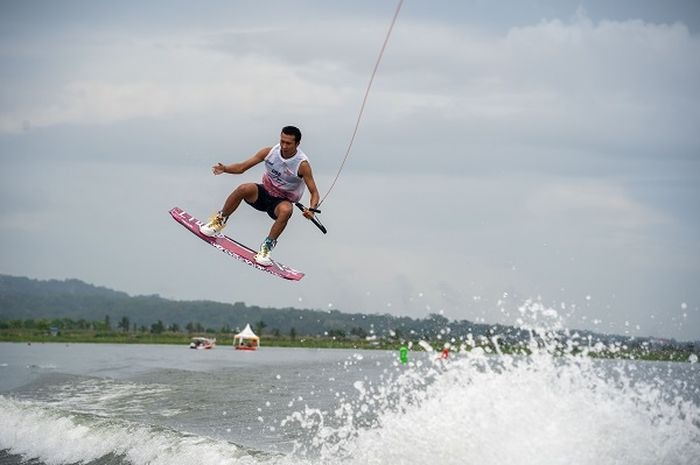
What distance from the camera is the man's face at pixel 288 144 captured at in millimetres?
12992

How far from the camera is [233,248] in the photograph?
1483 cm

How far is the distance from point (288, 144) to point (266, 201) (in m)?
1.23

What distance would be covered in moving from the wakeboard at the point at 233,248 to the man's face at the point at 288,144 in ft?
7.29

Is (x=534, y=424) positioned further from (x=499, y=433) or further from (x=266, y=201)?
(x=266, y=201)

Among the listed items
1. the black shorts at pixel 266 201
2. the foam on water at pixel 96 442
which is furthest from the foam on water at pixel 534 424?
the black shorts at pixel 266 201

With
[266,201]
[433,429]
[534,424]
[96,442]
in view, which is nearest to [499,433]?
[534,424]

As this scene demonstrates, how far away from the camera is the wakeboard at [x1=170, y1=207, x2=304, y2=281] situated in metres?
14.3

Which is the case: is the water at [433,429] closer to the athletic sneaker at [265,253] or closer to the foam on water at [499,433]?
the foam on water at [499,433]

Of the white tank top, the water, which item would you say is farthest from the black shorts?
the water

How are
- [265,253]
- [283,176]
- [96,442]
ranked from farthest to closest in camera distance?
[96,442] < [265,253] < [283,176]

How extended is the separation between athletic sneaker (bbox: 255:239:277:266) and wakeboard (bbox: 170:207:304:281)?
4.5 inches

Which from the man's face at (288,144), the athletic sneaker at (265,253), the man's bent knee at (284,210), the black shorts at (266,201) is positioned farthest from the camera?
the athletic sneaker at (265,253)

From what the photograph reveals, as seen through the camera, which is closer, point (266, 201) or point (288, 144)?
point (288, 144)

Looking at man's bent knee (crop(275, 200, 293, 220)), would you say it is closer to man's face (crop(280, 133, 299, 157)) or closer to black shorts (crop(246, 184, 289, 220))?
black shorts (crop(246, 184, 289, 220))
